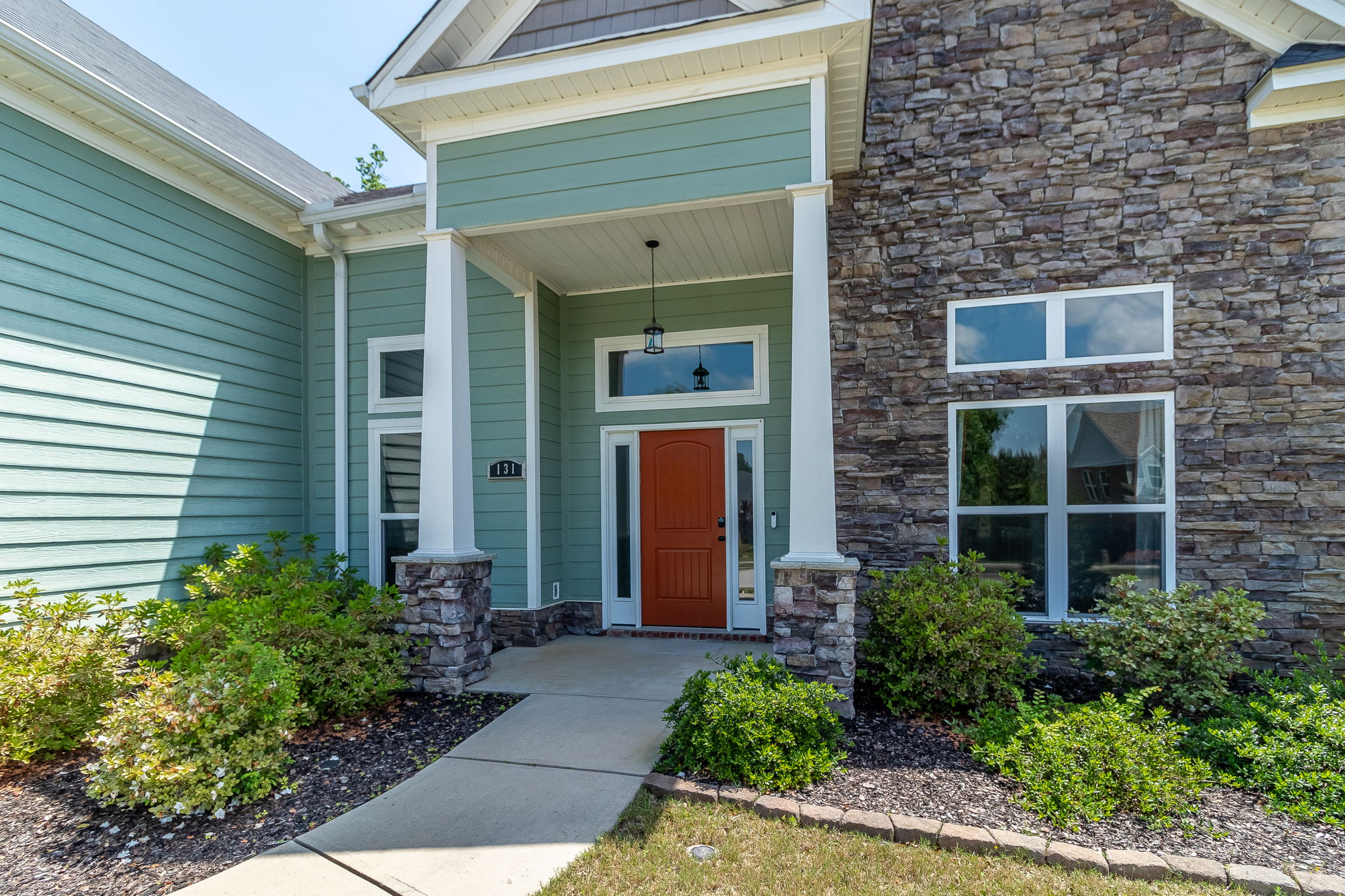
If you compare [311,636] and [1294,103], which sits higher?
[1294,103]

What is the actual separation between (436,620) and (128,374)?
2.94 metres

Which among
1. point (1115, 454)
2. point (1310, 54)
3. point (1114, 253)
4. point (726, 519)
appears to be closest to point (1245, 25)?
point (1310, 54)

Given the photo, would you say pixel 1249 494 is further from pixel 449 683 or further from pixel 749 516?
pixel 449 683

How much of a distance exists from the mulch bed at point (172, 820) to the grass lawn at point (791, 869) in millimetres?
1325

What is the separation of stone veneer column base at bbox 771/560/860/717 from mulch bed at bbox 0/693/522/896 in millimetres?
1886

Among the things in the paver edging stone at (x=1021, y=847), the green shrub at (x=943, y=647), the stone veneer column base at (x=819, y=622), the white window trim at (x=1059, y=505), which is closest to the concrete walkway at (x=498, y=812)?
the paver edging stone at (x=1021, y=847)

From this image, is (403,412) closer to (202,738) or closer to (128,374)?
(128,374)

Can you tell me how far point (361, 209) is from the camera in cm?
604

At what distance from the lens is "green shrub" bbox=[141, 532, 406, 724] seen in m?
4.01

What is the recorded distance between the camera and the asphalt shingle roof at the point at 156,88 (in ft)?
16.6

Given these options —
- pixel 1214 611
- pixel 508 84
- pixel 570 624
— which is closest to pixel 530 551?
pixel 570 624

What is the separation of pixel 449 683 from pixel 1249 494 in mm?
5524

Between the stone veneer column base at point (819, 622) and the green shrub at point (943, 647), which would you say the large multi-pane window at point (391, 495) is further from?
the green shrub at point (943, 647)

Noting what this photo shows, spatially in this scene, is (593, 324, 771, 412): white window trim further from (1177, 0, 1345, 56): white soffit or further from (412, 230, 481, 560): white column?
(1177, 0, 1345, 56): white soffit
